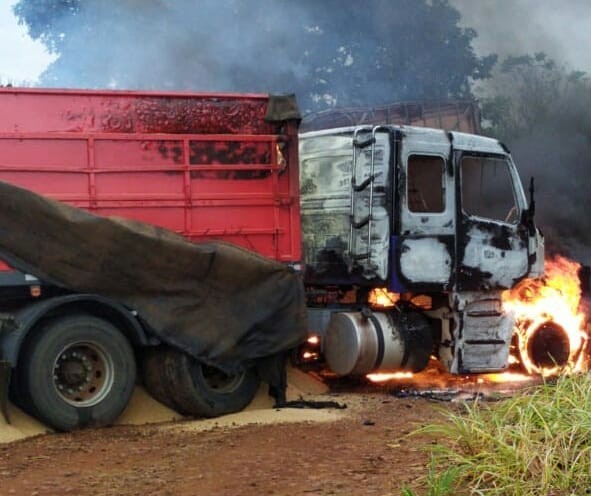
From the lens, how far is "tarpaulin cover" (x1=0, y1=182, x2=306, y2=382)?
688 cm

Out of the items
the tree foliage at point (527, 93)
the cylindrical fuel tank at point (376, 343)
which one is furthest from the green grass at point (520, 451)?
the tree foliage at point (527, 93)

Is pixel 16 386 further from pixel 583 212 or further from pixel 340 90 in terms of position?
pixel 340 90

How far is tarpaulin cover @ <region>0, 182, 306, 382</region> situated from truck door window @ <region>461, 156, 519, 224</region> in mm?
2263

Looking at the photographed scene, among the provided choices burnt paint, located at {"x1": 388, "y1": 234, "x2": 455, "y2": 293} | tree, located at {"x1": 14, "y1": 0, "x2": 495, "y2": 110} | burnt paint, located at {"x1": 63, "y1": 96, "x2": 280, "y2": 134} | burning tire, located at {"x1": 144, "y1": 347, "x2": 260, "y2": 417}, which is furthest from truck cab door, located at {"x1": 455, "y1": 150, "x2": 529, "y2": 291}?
tree, located at {"x1": 14, "y1": 0, "x2": 495, "y2": 110}

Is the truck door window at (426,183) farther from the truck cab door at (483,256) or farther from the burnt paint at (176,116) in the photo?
the burnt paint at (176,116)

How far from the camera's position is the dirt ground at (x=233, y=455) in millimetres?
5094

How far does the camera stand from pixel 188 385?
7461 millimetres

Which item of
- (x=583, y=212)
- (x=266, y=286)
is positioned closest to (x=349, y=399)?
(x=266, y=286)

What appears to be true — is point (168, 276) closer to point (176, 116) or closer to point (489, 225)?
point (176, 116)

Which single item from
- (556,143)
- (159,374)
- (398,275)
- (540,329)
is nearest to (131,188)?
(159,374)

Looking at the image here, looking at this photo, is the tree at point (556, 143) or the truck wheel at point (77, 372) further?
the tree at point (556, 143)

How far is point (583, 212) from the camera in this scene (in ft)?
45.6

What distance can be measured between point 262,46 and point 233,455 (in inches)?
554

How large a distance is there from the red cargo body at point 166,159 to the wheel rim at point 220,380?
1121 mm
